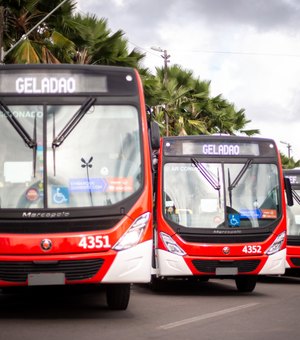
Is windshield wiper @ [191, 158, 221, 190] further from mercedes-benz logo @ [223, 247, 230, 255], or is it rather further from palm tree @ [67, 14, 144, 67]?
palm tree @ [67, 14, 144, 67]

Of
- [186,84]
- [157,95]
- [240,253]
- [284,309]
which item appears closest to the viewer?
[284,309]

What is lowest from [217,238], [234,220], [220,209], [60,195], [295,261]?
[295,261]

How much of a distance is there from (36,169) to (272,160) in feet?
18.6

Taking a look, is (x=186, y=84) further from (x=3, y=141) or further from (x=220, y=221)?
(x=3, y=141)

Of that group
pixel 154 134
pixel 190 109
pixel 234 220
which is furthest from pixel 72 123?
pixel 190 109

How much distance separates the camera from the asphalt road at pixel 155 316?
7.79m

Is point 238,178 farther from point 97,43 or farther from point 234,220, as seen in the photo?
point 97,43

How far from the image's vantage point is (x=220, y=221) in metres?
12.7

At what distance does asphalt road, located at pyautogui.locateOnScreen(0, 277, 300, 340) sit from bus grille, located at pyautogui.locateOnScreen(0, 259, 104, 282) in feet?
1.78

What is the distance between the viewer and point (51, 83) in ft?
29.9

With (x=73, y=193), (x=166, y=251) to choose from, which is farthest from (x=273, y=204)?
(x=73, y=193)

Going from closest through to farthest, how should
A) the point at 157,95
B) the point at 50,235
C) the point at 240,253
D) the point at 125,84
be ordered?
the point at 50,235
the point at 125,84
the point at 240,253
the point at 157,95

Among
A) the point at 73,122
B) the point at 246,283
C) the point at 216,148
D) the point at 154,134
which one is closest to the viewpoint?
the point at 73,122

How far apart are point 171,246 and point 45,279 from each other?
4390 mm
